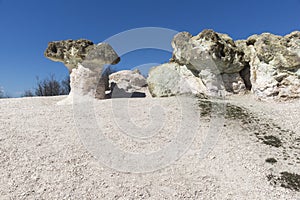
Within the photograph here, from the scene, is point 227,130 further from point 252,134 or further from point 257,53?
point 257,53

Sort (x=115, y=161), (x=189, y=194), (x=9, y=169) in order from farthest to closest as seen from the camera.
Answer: (x=115, y=161)
(x=9, y=169)
(x=189, y=194)

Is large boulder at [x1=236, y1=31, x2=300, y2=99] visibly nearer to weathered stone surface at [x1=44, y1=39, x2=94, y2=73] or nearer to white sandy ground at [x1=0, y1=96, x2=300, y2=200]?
white sandy ground at [x1=0, y1=96, x2=300, y2=200]

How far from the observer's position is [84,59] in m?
8.89

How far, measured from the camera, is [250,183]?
3.68 metres

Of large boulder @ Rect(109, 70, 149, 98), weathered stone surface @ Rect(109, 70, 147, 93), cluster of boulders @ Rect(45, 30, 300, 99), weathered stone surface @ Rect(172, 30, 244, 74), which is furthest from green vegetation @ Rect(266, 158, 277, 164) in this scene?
weathered stone surface @ Rect(109, 70, 147, 93)

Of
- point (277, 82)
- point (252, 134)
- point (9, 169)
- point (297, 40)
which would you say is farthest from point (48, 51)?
point (297, 40)

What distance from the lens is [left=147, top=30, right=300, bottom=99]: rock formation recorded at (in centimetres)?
820

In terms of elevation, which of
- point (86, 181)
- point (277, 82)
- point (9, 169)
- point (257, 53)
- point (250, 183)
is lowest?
point (250, 183)

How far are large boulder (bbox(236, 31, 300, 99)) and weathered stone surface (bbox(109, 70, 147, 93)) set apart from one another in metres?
7.77

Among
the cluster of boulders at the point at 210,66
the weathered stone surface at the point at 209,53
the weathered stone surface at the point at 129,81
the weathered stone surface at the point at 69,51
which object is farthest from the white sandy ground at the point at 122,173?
the weathered stone surface at the point at 129,81

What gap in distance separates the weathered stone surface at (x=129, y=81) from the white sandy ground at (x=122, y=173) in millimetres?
8597

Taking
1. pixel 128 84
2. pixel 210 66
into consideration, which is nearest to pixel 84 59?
pixel 210 66

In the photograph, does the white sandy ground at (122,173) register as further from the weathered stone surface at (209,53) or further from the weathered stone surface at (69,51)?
the weathered stone surface at (209,53)

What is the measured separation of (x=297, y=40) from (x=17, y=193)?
10670 mm
